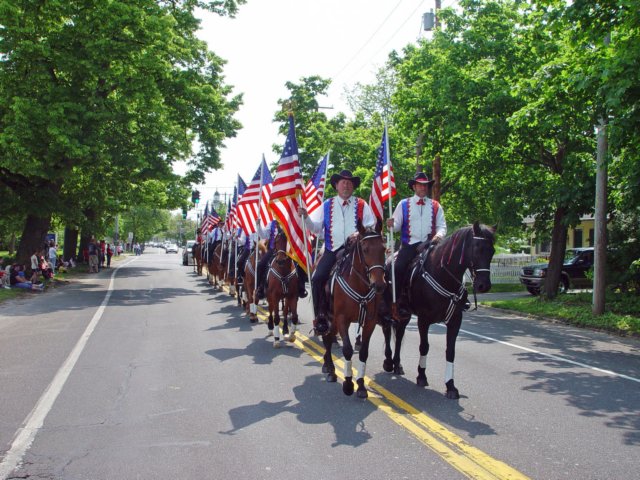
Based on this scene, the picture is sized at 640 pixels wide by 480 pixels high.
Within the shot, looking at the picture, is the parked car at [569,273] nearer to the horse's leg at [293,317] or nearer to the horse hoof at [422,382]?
the horse's leg at [293,317]

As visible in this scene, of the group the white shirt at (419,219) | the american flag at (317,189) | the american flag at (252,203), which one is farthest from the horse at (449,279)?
the american flag at (252,203)

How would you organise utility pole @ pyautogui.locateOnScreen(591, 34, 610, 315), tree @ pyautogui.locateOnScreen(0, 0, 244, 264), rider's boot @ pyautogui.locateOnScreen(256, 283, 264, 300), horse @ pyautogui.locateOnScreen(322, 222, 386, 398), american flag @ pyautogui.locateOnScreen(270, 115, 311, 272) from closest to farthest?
horse @ pyautogui.locateOnScreen(322, 222, 386, 398)
american flag @ pyautogui.locateOnScreen(270, 115, 311, 272)
rider's boot @ pyautogui.locateOnScreen(256, 283, 264, 300)
utility pole @ pyautogui.locateOnScreen(591, 34, 610, 315)
tree @ pyautogui.locateOnScreen(0, 0, 244, 264)

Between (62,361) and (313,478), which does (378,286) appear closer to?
(313,478)

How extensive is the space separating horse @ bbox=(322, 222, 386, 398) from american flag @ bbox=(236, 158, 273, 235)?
7.67 metres

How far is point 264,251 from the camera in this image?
13.7 meters

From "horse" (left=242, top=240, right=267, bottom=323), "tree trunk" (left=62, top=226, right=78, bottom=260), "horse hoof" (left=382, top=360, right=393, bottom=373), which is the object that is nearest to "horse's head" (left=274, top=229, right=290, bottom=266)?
"horse" (left=242, top=240, right=267, bottom=323)

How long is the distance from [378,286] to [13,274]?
21.2m

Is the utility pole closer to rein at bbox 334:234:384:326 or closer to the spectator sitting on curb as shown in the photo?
rein at bbox 334:234:384:326

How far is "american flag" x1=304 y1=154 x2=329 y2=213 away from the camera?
12750 mm

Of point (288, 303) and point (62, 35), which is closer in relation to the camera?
point (288, 303)

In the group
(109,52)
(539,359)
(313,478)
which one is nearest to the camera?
(313,478)

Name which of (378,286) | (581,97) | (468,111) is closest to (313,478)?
(378,286)

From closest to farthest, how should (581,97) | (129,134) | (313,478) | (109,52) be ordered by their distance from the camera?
(313,478), (581,97), (109,52), (129,134)

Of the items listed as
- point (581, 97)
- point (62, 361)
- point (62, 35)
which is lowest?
point (62, 361)
